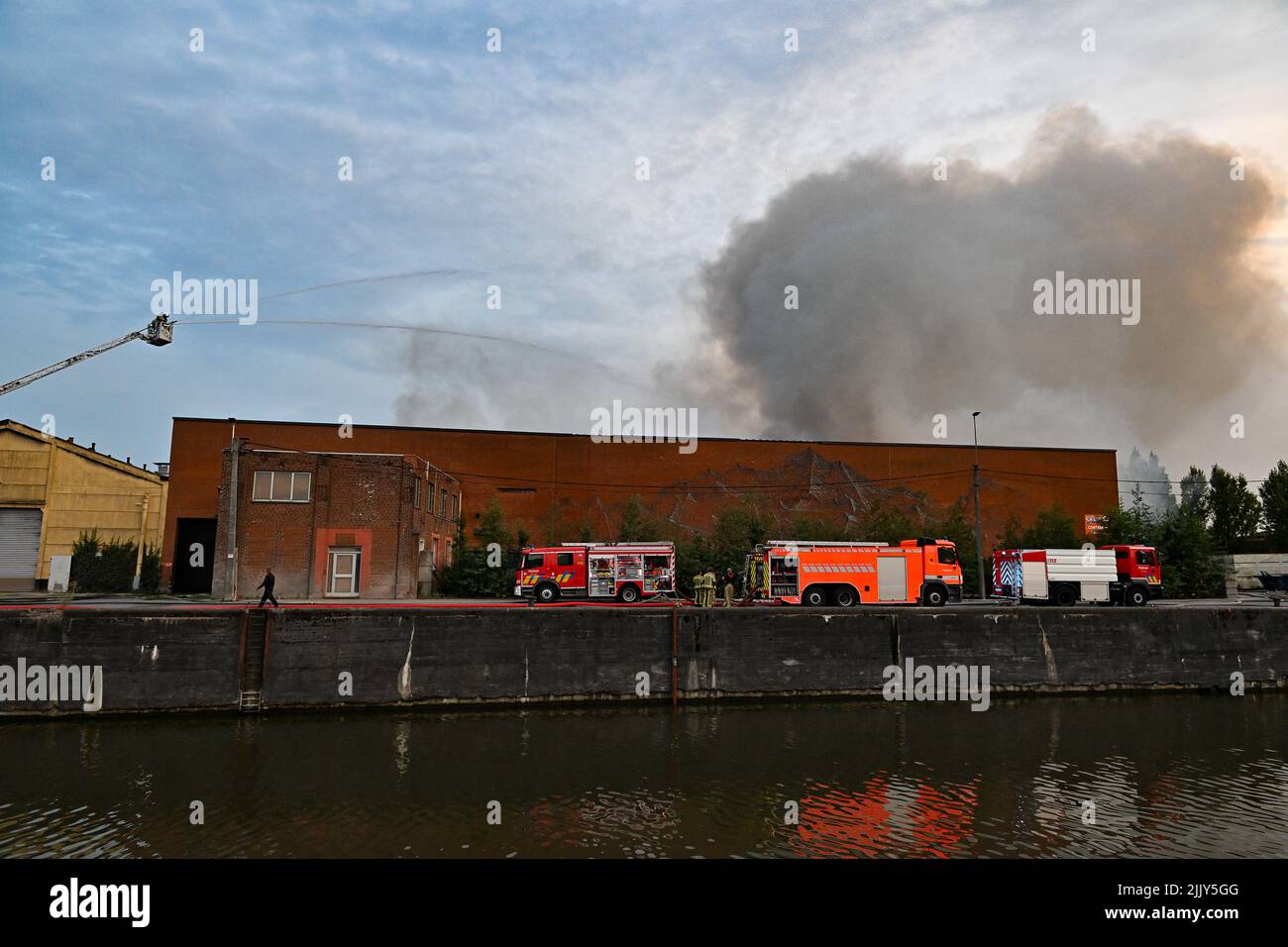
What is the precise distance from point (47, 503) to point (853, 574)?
5290 cm

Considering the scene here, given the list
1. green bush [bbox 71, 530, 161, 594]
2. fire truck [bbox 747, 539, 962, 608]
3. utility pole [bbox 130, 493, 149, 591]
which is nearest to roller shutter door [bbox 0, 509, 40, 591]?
green bush [bbox 71, 530, 161, 594]

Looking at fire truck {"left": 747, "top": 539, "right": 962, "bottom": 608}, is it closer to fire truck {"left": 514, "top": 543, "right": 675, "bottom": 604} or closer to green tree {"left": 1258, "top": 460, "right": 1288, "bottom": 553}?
fire truck {"left": 514, "top": 543, "right": 675, "bottom": 604}

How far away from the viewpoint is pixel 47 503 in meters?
52.8

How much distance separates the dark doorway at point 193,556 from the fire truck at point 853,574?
130 ft

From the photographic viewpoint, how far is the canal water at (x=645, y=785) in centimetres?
1281

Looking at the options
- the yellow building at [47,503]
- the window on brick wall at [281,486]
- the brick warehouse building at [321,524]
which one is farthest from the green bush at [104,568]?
the window on brick wall at [281,486]

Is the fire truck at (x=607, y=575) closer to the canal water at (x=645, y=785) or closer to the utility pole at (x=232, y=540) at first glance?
the canal water at (x=645, y=785)

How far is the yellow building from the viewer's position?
52.1 m

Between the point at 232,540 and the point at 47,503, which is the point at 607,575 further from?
the point at 47,503

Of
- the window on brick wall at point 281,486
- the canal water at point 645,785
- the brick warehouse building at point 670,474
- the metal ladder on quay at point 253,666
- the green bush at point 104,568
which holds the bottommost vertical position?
the canal water at point 645,785

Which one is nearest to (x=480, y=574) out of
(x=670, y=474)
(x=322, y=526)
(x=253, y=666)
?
(x=322, y=526)
